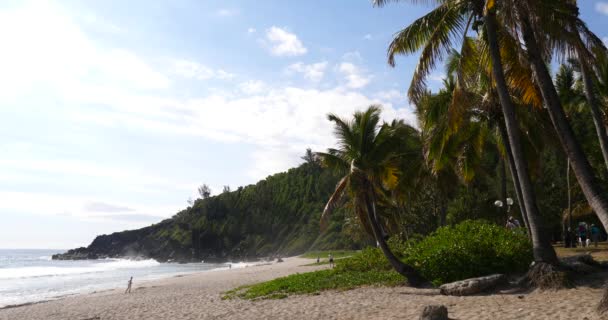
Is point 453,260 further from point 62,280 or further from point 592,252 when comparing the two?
point 62,280

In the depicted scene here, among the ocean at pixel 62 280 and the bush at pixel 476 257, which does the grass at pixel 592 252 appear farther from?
the ocean at pixel 62 280

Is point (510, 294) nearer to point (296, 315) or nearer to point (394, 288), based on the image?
point (394, 288)

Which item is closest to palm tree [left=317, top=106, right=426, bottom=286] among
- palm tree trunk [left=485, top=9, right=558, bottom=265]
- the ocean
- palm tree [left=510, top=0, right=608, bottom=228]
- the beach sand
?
the beach sand

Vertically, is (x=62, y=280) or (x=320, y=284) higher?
(x=62, y=280)

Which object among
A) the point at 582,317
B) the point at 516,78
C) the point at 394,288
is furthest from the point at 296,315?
the point at 516,78

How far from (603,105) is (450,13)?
10.8m

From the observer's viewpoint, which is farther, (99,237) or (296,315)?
(99,237)

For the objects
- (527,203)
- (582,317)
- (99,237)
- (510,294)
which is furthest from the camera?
(99,237)

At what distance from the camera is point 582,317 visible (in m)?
7.56

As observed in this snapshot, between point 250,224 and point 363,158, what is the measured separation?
91.7 metres

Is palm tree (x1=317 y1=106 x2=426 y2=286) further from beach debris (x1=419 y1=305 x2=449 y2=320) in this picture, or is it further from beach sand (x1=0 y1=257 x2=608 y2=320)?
beach debris (x1=419 y1=305 x2=449 y2=320)

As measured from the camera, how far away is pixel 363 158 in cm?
1598

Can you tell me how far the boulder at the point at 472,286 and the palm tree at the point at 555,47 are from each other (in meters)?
3.32

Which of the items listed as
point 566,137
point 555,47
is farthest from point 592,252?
point 555,47
